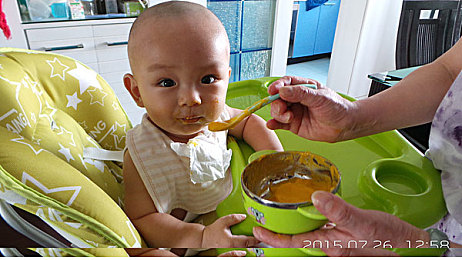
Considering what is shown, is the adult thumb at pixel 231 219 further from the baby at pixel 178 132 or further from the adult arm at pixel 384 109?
the adult arm at pixel 384 109

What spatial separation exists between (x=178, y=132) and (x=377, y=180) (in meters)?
0.23

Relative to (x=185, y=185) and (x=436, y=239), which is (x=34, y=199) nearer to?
(x=185, y=185)

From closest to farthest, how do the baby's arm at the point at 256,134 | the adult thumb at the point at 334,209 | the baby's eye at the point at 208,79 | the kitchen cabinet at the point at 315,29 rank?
the adult thumb at the point at 334,209, the baby's eye at the point at 208,79, the baby's arm at the point at 256,134, the kitchen cabinet at the point at 315,29

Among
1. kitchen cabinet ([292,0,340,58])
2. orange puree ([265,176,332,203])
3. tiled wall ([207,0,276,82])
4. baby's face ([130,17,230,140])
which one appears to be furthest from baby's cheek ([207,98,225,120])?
kitchen cabinet ([292,0,340,58])

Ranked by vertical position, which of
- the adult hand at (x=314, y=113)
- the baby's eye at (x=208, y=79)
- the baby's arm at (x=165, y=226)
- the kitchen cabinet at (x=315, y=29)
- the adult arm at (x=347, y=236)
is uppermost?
the baby's eye at (x=208, y=79)

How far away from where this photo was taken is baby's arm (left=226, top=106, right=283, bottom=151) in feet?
1.38

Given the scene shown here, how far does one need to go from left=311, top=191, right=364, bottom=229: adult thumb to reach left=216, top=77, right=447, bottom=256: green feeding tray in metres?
0.03

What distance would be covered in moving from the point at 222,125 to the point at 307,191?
11 cm

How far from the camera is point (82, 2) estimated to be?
105cm

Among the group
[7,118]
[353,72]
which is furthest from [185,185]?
[353,72]

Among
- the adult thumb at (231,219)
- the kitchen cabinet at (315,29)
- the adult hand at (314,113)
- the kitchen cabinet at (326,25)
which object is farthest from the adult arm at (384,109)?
the kitchen cabinet at (326,25)

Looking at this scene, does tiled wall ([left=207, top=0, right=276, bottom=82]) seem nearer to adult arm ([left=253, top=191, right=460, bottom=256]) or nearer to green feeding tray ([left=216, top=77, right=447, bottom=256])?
green feeding tray ([left=216, top=77, right=447, bottom=256])

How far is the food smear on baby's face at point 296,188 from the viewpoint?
219 millimetres

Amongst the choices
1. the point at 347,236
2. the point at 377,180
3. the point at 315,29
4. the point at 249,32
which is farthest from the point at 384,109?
the point at 315,29
